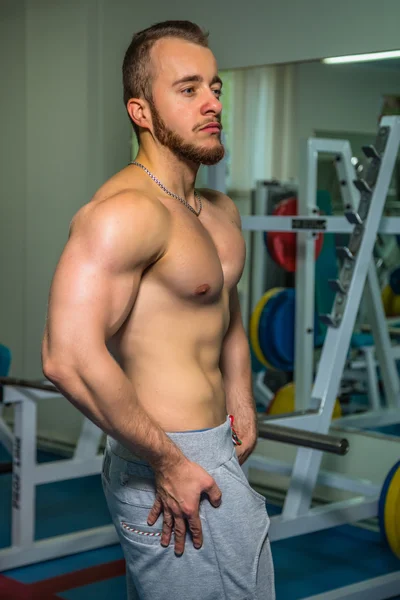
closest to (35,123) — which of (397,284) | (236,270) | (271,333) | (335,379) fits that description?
(271,333)

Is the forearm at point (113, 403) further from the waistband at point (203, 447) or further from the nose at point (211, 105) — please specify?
the nose at point (211, 105)

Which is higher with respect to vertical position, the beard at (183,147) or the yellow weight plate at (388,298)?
the beard at (183,147)

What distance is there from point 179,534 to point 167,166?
622 millimetres

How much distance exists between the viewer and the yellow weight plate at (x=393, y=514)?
307 cm

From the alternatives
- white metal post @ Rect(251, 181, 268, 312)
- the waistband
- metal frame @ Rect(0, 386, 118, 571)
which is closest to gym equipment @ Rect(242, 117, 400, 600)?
metal frame @ Rect(0, 386, 118, 571)

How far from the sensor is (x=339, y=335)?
11.0 ft

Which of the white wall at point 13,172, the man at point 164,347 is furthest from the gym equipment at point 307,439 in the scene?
the white wall at point 13,172

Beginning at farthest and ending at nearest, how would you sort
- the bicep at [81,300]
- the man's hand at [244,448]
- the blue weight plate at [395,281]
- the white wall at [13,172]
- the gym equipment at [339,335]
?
the white wall at [13,172]
the blue weight plate at [395,281]
the gym equipment at [339,335]
the man's hand at [244,448]
the bicep at [81,300]

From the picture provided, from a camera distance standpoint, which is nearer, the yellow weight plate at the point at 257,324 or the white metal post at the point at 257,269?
the yellow weight plate at the point at 257,324

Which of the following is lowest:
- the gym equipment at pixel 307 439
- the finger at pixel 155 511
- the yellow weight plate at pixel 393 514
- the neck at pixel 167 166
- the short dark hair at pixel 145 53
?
the yellow weight plate at pixel 393 514

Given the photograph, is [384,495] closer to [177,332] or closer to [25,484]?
[25,484]

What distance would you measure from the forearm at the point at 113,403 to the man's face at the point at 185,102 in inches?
15.5

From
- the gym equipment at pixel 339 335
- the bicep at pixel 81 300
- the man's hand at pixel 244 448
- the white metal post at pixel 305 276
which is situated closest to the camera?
the bicep at pixel 81 300

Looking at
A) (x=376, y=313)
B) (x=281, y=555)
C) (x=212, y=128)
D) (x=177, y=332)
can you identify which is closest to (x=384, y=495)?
(x=281, y=555)
